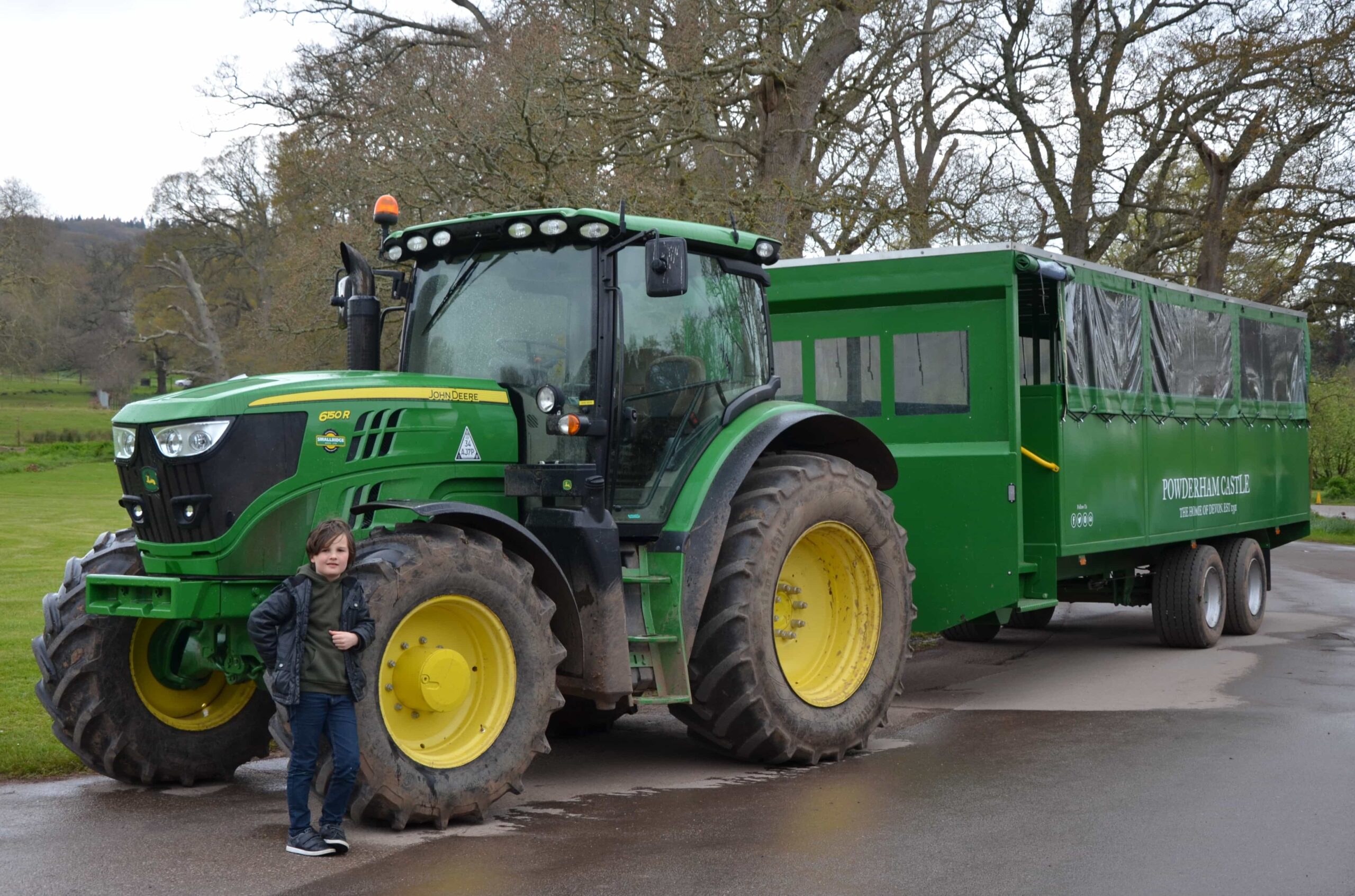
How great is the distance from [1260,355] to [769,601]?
8710mm

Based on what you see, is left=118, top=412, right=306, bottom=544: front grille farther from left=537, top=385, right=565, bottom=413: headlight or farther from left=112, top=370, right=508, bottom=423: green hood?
left=537, top=385, right=565, bottom=413: headlight

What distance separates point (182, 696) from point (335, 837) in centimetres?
191

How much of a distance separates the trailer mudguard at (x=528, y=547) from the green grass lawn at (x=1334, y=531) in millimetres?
22704

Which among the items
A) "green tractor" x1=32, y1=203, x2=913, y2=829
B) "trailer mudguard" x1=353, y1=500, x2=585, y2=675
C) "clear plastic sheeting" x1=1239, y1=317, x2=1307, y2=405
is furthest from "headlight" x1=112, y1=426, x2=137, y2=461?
"clear plastic sheeting" x1=1239, y1=317, x2=1307, y2=405

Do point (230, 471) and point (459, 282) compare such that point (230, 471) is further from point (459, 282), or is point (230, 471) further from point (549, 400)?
point (459, 282)

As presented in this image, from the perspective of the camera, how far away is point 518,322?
6.98 metres

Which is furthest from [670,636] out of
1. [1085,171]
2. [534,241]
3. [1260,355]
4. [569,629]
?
[1085,171]

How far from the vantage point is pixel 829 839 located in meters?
5.78

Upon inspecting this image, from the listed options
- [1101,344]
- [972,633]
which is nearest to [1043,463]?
[1101,344]

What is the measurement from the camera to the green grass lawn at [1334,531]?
26.2m

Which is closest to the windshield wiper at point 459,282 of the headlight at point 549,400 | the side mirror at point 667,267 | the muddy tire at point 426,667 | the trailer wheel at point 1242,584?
the headlight at point 549,400

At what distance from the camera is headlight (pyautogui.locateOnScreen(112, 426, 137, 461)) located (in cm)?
616

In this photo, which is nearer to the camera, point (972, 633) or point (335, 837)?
point (335, 837)

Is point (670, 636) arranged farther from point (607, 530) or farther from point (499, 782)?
point (499, 782)
